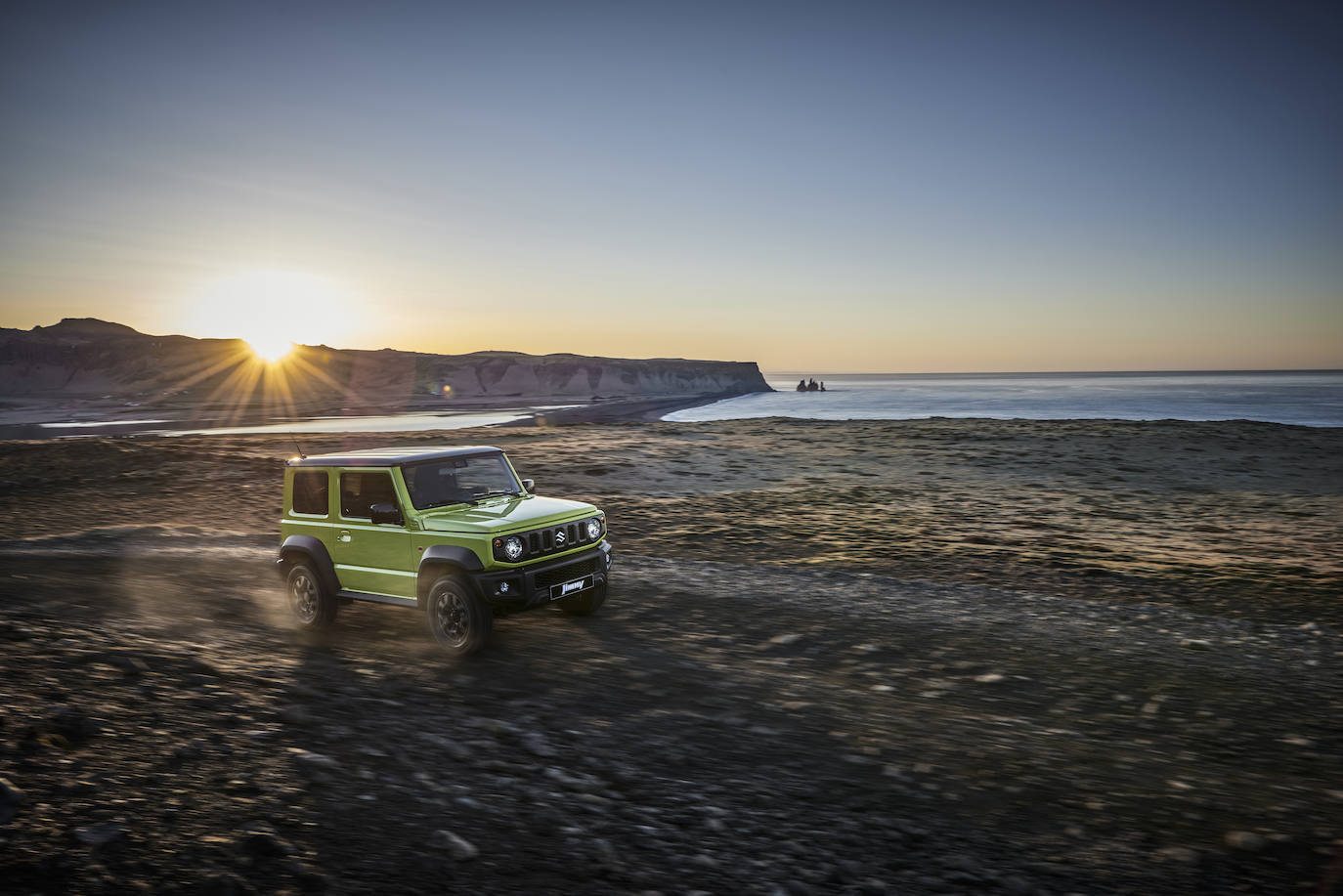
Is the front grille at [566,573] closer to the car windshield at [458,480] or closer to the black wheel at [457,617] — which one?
the black wheel at [457,617]

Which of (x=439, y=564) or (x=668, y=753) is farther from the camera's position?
(x=439, y=564)

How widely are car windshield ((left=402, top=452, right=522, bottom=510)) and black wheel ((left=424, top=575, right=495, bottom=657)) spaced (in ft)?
Result: 3.18

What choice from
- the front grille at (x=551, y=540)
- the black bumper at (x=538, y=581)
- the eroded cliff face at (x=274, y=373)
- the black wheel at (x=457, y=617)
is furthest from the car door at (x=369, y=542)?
the eroded cliff face at (x=274, y=373)

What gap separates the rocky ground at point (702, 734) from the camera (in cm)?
407

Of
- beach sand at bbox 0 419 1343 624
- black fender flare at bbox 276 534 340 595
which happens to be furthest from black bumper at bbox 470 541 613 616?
beach sand at bbox 0 419 1343 624

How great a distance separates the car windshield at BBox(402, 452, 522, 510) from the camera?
Result: 26.7ft

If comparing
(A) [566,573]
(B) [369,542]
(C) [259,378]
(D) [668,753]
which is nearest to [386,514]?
(B) [369,542]

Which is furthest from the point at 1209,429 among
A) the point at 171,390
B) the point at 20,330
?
the point at 20,330

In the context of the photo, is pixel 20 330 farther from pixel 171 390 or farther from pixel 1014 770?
pixel 1014 770

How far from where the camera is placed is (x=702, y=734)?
5.93 meters

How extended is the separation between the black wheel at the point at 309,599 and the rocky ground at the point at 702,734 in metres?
0.23

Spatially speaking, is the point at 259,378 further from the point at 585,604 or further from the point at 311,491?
the point at 585,604

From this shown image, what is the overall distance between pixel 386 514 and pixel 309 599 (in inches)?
71.2

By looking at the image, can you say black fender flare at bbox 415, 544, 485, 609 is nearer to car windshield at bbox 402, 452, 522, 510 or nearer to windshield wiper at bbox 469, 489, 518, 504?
car windshield at bbox 402, 452, 522, 510
